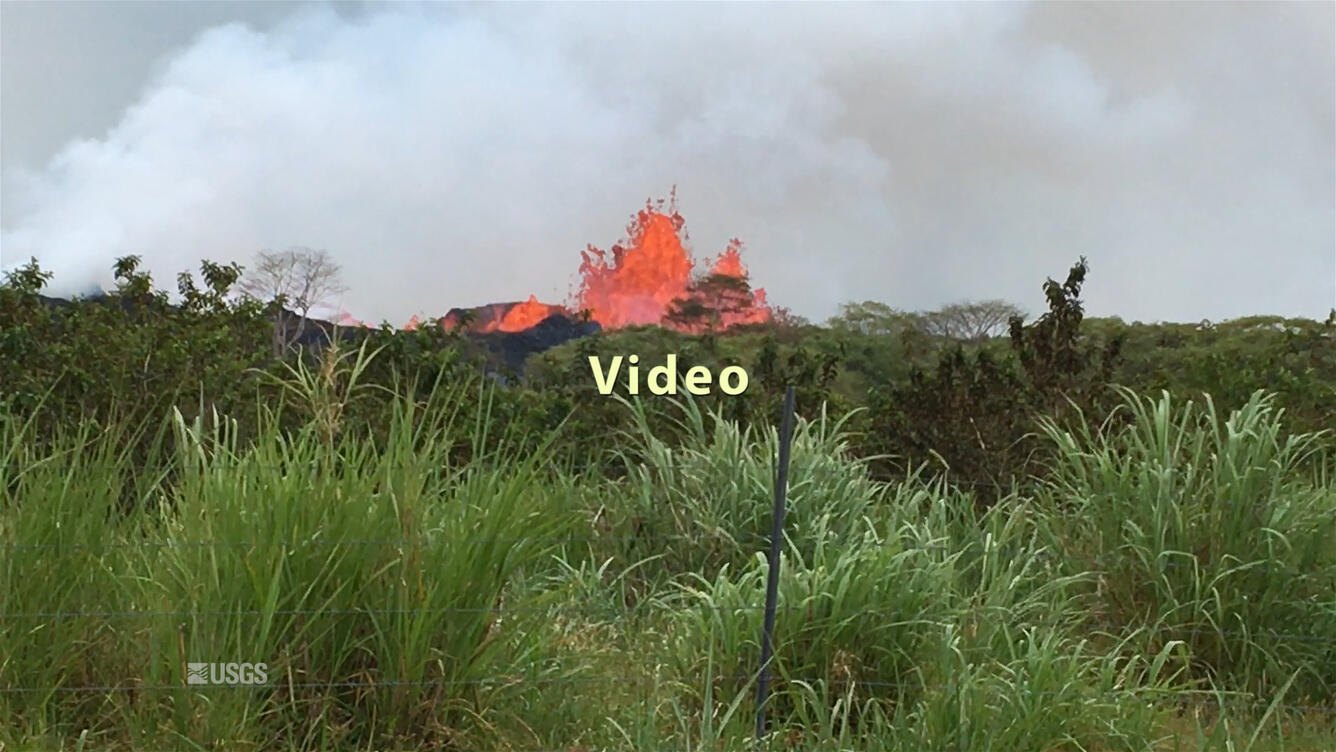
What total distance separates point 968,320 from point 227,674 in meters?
12.6

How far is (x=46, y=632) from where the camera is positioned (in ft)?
13.0

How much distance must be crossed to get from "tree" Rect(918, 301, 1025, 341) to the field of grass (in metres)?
9.14

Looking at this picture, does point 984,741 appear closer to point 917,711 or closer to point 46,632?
point 917,711

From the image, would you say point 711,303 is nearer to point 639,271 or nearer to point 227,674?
point 639,271

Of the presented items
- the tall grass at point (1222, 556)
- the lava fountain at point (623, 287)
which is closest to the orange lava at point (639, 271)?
the lava fountain at point (623, 287)

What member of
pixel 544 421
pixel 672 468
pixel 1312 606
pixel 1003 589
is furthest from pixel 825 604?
pixel 544 421

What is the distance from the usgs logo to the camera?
3699mm

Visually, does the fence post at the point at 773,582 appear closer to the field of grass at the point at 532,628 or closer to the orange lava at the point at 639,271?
the field of grass at the point at 532,628

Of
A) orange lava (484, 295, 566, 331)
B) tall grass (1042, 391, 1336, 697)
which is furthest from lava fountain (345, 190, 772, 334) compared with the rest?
tall grass (1042, 391, 1336, 697)

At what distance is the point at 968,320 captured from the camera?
15281 mm

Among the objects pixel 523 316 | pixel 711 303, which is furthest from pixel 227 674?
pixel 711 303

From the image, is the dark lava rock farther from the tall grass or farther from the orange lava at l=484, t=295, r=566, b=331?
the tall grass

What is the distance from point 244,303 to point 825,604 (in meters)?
6.03

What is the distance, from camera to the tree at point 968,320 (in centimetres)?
1444
